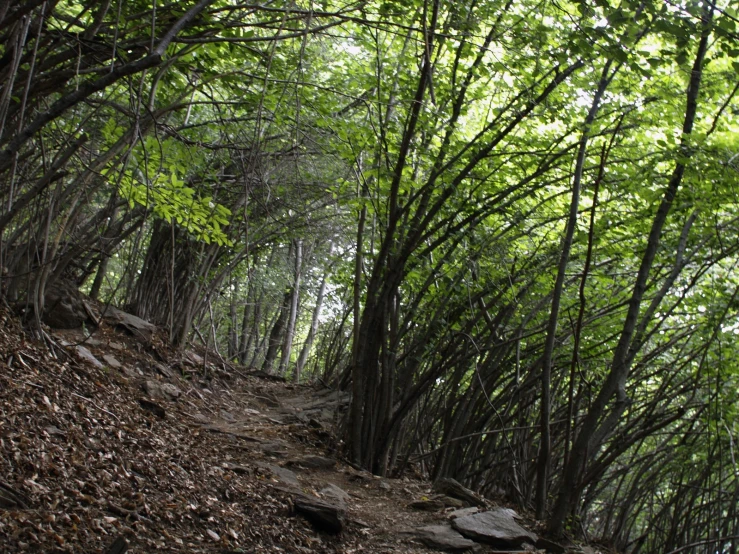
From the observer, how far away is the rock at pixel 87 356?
4.23 meters

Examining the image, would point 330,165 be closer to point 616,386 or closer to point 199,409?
point 199,409

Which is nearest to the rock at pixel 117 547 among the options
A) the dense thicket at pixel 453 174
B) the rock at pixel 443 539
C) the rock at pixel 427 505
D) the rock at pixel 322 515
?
the rock at pixel 322 515

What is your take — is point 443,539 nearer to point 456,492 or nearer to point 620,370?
point 456,492

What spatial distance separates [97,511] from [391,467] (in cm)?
297

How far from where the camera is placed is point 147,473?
2871 mm

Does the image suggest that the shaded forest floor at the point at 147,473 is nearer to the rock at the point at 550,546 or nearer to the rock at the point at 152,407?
the rock at the point at 152,407

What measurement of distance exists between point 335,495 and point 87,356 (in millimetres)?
1976

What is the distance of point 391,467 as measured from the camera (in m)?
4.96

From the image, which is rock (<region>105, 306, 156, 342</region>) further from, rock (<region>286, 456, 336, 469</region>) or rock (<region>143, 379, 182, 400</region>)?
rock (<region>286, 456, 336, 469</region>)

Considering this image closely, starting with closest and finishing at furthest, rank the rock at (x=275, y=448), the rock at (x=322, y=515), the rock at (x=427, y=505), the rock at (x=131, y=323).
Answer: the rock at (x=322, y=515) → the rock at (x=427, y=505) → the rock at (x=275, y=448) → the rock at (x=131, y=323)

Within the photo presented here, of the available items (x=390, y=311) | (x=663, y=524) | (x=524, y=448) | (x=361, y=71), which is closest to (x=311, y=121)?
(x=361, y=71)

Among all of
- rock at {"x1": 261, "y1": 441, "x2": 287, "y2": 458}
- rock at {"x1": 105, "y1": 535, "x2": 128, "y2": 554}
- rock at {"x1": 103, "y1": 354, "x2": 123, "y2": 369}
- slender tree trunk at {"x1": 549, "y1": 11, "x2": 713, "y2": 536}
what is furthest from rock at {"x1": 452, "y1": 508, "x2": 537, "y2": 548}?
rock at {"x1": 103, "y1": 354, "x2": 123, "y2": 369}

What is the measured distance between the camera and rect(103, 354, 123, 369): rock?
4781 mm

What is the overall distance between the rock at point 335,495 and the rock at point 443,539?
46 cm
